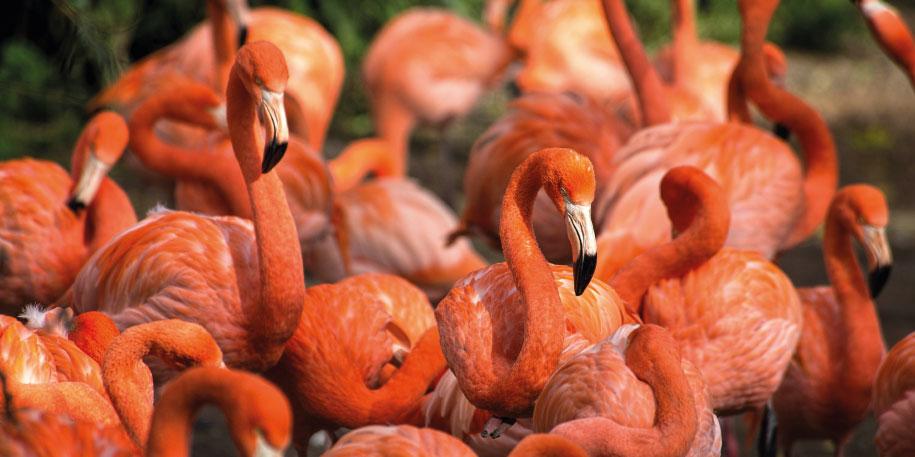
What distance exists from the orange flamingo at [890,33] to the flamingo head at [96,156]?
2.72 meters

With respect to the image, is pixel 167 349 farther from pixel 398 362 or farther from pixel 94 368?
pixel 398 362

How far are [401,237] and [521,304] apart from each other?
7.93 ft

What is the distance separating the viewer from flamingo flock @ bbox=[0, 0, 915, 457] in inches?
114

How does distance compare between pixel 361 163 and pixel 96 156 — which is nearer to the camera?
pixel 96 156

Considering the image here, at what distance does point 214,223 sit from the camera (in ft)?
12.4

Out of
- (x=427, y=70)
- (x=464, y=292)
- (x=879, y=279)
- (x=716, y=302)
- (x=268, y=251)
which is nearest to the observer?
(x=464, y=292)

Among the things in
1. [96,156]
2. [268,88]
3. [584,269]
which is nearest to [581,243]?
[584,269]

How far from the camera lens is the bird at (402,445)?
2.59 metres

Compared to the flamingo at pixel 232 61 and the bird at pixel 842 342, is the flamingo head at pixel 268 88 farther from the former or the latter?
the flamingo at pixel 232 61

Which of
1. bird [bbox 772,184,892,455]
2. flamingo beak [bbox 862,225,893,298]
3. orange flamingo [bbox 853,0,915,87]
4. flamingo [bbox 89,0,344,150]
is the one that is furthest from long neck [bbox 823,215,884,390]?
flamingo [bbox 89,0,344,150]

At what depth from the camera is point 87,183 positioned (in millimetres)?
4152

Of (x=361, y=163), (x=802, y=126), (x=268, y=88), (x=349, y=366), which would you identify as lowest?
(x=361, y=163)

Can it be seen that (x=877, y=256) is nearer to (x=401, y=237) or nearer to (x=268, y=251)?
(x=268, y=251)

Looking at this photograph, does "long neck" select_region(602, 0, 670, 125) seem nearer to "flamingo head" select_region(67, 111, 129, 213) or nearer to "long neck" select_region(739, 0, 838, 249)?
"long neck" select_region(739, 0, 838, 249)
